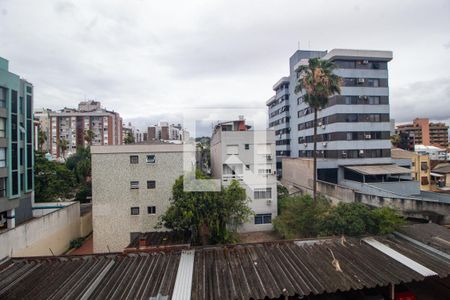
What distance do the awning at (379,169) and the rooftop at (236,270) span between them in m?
14.9

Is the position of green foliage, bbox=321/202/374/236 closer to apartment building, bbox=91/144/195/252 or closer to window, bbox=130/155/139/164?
apartment building, bbox=91/144/195/252

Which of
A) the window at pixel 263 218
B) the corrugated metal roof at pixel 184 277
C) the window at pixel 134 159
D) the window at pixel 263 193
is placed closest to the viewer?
the corrugated metal roof at pixel 184 277

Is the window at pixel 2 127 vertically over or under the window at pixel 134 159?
over

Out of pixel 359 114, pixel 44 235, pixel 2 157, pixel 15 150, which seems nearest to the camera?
pixel 44 235

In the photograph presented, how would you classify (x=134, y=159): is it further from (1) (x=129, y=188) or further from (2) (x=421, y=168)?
(2) (x=421, y=168)

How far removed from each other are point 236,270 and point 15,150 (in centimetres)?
1992

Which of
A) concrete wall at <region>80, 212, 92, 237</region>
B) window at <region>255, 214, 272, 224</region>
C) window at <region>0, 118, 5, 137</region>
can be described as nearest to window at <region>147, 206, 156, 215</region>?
concrete wall at <region>80, 212, 92, 237</region>

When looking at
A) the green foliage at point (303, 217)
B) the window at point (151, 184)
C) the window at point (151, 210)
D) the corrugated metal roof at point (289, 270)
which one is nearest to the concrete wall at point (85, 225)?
the window at point (151, 210)

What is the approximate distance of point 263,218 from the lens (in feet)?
71.2

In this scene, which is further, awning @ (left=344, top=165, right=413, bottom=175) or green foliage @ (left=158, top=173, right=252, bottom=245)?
awning @ (left=344, top=165, right=413, bottom=175)

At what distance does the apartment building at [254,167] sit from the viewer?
21484mm

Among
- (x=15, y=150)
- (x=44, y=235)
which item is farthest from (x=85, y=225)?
(x=15, y=150)

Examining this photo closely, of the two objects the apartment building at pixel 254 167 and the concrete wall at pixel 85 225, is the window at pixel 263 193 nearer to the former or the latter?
the apartment building at pixel 254 167

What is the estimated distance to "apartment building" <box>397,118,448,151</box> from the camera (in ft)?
238
